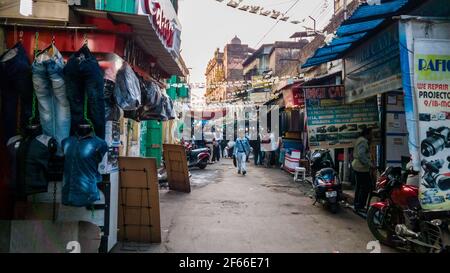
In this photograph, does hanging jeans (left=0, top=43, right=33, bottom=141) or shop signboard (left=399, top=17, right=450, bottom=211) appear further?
shop signboard (left=399, top=17, right=450, bottom=211)

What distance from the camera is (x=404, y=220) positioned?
5.75m

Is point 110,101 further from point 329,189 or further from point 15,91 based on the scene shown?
point 329,189

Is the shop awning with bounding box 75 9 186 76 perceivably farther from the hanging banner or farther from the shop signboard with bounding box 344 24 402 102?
the shop signboard with bounding box 344 24 402 102

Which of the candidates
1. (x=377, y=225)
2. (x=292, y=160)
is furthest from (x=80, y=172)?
(x=292, y=160)

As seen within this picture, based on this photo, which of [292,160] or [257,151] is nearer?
[292,160]

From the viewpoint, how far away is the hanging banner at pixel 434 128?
4754mm

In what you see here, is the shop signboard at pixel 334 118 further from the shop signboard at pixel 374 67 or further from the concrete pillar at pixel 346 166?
the concrete pillar at pixel 346 166

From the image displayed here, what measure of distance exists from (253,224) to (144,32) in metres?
3.98

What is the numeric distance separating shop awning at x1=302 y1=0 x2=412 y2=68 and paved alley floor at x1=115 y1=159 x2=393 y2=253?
353cm

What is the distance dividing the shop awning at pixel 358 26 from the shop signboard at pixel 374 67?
22 centimetres

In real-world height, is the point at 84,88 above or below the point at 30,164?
above

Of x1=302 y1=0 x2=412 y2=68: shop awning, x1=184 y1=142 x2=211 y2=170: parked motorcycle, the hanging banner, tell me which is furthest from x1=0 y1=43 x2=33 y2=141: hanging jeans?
x1=184 y1=142 x2=211 y2=170: parked motorcycle

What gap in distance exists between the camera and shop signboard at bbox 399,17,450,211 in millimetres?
4754
